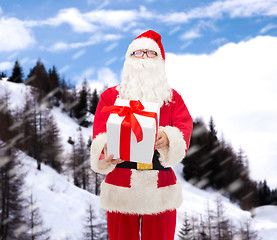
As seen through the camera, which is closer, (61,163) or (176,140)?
(176,140)

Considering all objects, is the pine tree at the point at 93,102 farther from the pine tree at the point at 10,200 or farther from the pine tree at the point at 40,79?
the pine tree at the point at 10,200

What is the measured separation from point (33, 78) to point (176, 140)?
197ft

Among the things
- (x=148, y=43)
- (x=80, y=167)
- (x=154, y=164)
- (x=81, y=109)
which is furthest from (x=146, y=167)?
(x=81, y=109)

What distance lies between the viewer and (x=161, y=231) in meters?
3.17

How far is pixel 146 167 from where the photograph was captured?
3113 mm

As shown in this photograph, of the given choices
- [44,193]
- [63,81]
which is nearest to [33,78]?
[63,81]

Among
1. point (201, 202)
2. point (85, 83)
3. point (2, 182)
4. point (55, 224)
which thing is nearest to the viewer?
point (2, 182)

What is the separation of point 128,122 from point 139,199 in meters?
0.82

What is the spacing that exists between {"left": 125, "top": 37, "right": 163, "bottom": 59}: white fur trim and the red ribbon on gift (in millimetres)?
860

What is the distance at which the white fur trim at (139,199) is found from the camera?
3.08 m

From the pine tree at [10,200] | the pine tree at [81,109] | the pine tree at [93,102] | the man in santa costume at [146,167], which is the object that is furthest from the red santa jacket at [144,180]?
the pine tree at [93,102]

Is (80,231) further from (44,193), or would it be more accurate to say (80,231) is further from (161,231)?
(161,231)

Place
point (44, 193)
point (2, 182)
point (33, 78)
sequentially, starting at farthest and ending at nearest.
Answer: point (33, 78) → point (44, 193) → point (2, 182)

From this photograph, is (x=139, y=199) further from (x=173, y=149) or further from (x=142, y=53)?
(x=142, y=53)
